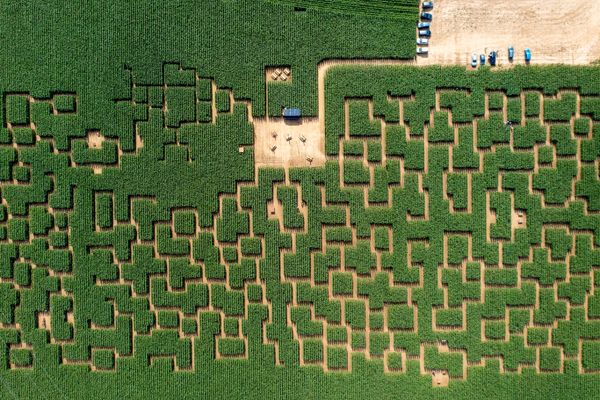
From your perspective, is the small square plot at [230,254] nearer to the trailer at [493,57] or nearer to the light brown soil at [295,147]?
the light brown soil at [295,147]

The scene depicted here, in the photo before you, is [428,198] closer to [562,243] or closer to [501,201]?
[501,201]

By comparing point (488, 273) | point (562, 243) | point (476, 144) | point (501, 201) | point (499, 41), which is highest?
point (499, 41)

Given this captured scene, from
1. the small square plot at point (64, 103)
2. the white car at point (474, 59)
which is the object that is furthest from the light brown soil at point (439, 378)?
the small square plot at point (64, 103)

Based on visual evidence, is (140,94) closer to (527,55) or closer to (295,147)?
(295,147)

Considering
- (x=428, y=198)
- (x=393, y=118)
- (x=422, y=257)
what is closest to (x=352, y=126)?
(x=393, y=118)

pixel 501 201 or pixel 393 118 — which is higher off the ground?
pixel 393 118

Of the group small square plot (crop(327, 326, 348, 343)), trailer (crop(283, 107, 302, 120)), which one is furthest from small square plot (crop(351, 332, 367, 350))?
trailer (crop(283, 107, 302, 120))
